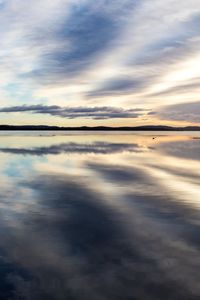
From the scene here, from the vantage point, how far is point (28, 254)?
348 inches

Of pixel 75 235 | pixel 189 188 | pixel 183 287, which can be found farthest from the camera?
pixel 189 188

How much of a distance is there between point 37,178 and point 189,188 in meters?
8.52

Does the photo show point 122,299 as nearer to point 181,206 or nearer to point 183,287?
point 183,287

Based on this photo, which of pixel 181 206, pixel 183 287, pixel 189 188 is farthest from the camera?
pixel 189 188

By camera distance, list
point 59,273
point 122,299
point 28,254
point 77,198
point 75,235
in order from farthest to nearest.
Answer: point 77,198 → point 75,235 → point 28,254 → point 59,273 → point 122,299

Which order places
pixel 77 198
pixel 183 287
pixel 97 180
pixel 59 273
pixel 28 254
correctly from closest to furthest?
pixel 183 287
pixel 59 273
pixel 28 254
pixel 77 198
pixel 97 180

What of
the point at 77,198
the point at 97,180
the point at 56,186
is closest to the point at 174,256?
the point at 77,198

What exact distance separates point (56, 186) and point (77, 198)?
3.16 meters

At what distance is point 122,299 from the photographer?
666 cm

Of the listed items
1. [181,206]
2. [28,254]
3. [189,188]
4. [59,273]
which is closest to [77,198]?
[181,206]

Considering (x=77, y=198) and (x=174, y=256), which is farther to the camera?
(x=77, y=198)

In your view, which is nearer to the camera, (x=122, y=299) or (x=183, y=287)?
(x=122, y=299)

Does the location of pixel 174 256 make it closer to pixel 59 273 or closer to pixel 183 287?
pixel 183 287

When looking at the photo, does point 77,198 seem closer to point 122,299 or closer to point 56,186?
point 56,186
